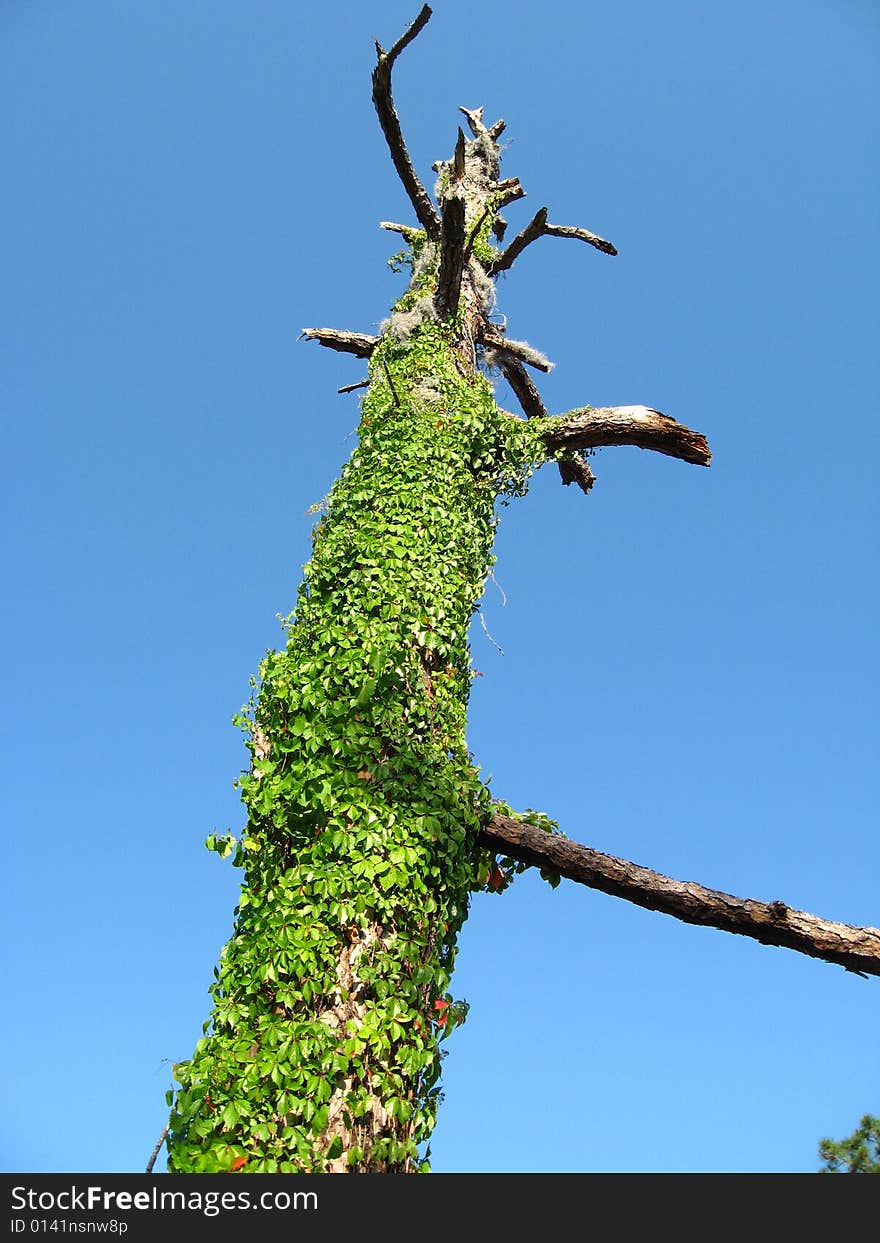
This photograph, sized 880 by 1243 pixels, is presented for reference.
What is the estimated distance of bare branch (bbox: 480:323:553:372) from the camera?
8.17m

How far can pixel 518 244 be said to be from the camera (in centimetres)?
873

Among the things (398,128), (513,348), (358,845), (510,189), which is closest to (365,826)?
(358,845)

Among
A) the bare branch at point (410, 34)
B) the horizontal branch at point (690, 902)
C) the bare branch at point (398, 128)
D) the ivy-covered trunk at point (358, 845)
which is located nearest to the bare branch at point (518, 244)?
the bare branch at point (398, 128)

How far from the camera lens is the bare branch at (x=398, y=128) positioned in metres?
7.18

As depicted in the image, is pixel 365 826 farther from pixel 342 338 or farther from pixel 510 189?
pixel 510 189

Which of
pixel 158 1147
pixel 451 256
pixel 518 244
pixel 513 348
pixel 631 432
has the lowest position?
pixel 158 1147

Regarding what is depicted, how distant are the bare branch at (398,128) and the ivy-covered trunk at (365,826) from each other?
2675 millimetres

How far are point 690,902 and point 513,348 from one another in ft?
19.0

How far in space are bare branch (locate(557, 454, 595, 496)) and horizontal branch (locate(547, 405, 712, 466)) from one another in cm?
92

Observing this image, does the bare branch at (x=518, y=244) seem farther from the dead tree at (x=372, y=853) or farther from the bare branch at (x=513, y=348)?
the dead tree at (x=372, y=853)
